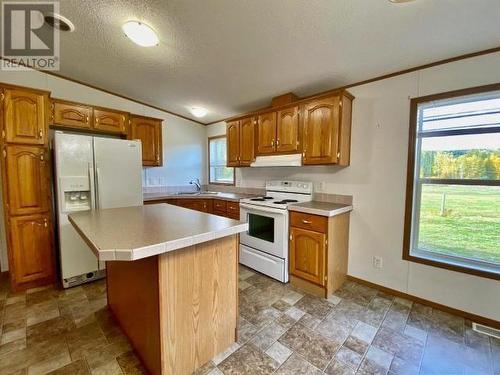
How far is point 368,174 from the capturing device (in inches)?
98.7

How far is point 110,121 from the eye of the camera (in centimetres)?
317

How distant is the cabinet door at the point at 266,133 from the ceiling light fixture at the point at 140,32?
158 centimetres

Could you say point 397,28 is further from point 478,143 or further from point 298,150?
point 298,150

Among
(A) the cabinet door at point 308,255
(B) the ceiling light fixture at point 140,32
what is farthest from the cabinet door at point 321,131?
(B) the ceiling light fixture at point 140,32

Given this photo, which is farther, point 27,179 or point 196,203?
point 196,203

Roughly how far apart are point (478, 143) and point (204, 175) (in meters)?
4.18

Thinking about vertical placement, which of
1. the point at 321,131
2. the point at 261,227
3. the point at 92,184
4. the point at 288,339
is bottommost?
the point at 288,339

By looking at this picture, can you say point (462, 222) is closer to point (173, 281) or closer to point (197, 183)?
point (173, 281)

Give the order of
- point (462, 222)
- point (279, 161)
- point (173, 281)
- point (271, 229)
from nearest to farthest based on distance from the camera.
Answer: point (173, 281), point (462, 222), point (271, 229), point (279, 161)

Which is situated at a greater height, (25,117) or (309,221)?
(25,117)

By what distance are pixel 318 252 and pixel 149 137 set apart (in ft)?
10.2

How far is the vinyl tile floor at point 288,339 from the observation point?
1.51 metres

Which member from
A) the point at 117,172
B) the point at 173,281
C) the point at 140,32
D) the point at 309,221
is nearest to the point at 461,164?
the point at 309,221

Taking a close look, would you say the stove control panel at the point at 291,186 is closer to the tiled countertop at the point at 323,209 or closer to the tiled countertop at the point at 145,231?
the tiled countertop at the point at 323,209
